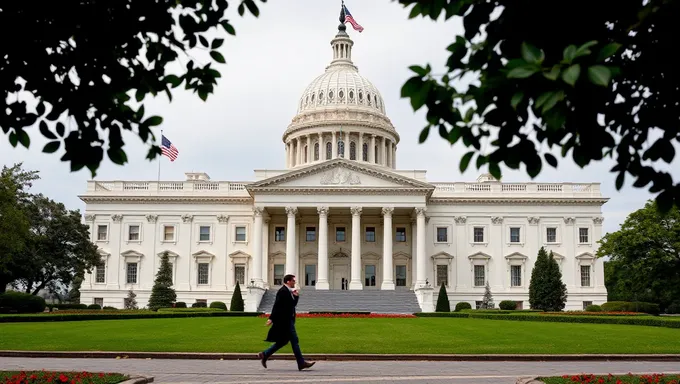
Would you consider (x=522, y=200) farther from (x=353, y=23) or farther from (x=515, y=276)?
(x=353, y=23)

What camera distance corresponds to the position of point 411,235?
76.2 meters

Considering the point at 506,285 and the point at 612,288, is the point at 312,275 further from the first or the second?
the point at 612,288

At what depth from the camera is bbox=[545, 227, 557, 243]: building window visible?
2945 inches

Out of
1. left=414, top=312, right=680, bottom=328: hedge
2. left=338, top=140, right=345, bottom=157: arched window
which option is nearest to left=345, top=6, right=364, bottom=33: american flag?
left=338, top=140, right=345, bottom=157: arched window

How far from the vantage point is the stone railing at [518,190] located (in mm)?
75438

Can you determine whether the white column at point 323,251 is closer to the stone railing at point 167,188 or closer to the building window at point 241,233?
the building window at point 241,233

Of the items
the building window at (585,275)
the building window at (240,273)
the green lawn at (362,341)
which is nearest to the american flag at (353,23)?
the building window at (240,273)

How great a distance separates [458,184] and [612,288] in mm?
31934

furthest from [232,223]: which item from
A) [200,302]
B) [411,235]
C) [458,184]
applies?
[458,184]

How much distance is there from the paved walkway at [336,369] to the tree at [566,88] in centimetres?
887

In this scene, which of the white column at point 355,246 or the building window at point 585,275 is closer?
the white column at point 355,246

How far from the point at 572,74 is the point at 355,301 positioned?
2425 inches

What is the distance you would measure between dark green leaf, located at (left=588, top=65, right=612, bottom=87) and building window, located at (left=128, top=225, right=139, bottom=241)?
244ft

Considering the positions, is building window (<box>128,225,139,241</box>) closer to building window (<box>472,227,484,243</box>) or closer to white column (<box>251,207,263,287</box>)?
white column (<box>251,207,263,287</box>)
